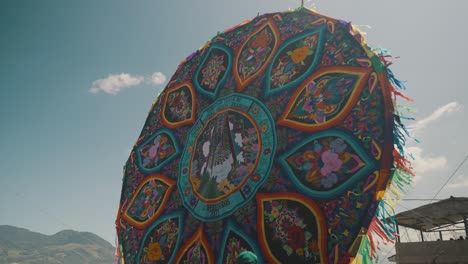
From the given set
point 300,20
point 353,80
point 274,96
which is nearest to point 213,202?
point 274,96

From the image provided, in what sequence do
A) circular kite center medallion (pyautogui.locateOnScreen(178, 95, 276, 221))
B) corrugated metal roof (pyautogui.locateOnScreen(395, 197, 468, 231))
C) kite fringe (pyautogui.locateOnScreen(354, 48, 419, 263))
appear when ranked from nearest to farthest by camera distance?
1. kite fringe (pyautogui.locateOnScreen(354, 48, 419, 263))
2. circular kite center medallion (pyautogui.locateOnScreen(178, 95, 276, 221))
3. corrugated metal roof (pyautogui.locateOnScreen(395, 197, 468, 231))

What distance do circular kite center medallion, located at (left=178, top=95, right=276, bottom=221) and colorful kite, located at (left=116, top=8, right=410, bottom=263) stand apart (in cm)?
1

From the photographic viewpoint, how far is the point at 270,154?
3.25m

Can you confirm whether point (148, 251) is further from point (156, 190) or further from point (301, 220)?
point (301, 220)

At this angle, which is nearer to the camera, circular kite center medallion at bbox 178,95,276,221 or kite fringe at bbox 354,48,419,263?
kite fringe at bbox 354,48,419,263

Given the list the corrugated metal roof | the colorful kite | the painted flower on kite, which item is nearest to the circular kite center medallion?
the colorful kite

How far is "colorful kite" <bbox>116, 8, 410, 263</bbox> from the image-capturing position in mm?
2572

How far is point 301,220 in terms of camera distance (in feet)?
9.00

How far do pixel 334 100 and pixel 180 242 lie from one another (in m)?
2.29

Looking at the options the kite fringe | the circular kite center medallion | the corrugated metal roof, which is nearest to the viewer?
the kite fringe

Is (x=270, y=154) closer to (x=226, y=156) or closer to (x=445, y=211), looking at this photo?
(x=226, y=156)

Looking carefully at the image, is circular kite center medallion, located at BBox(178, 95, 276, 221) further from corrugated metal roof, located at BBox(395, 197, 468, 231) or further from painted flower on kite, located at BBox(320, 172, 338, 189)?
corrugated metal roof, located at BBox(395, 197, 468, 231)

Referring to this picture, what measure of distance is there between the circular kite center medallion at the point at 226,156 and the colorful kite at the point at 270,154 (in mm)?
14

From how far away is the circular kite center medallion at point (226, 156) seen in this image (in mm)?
3322
